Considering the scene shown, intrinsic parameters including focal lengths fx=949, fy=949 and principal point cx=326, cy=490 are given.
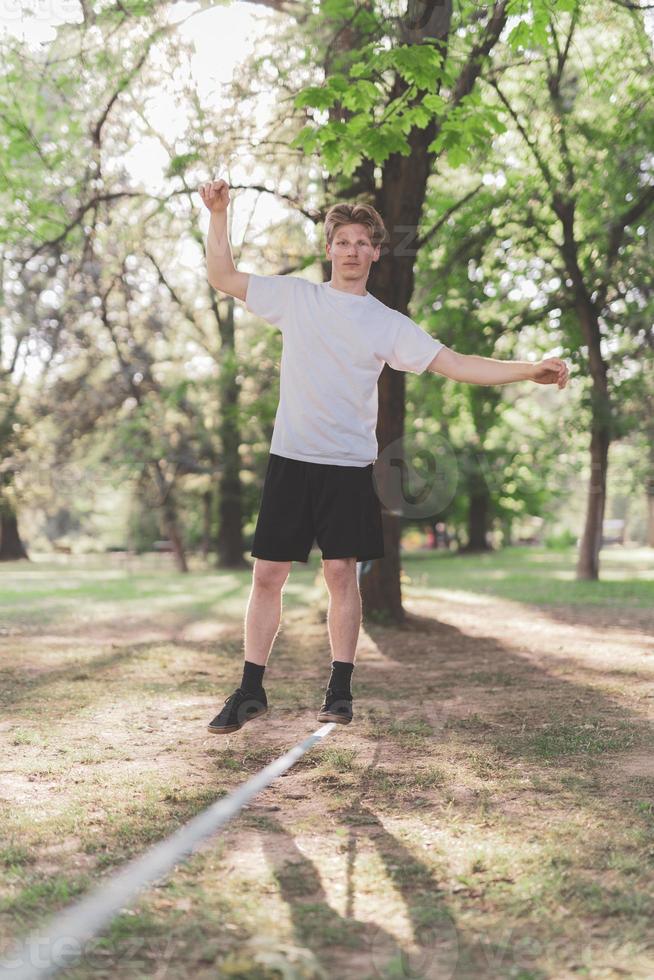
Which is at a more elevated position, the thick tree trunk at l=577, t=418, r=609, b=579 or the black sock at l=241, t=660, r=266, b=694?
the thick tree trunk at l=577, t=418, r=609, b=579

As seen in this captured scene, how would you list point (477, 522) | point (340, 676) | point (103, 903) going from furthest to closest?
1. point (477, 522)
2. point (340, 676)
3. point (103, 903)

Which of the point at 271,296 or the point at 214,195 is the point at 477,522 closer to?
the point at 271,296

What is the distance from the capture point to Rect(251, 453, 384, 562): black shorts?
4199mm

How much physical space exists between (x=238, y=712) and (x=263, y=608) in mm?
489

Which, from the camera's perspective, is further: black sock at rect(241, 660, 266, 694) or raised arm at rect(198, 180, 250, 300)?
black sock at rect(241, 660, 266, 694)

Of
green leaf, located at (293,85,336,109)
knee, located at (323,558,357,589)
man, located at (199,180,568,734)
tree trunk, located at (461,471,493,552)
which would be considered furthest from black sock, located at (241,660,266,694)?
tree trunk, located at (461,471,493,552)

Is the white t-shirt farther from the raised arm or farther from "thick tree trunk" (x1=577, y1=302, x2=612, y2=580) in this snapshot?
"thick tree trunk" (x1=577, y1=302, x2=612, y2=580)

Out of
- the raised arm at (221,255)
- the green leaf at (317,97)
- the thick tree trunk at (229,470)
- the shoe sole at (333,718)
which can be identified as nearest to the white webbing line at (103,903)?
the shoe sole at (333,718)

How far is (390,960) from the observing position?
2186mm

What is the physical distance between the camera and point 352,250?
4.26 meters

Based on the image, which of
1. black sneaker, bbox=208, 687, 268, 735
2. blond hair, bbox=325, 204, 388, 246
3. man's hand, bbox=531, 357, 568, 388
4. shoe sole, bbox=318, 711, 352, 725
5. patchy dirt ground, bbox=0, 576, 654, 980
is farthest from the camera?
blond hair, bbox=325, 204, 388, 246

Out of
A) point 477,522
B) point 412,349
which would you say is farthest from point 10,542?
point 412,349

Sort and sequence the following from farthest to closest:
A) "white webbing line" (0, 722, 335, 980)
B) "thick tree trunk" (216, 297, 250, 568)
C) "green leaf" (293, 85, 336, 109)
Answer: "thick tree trunk" (216, 297, 250, 568) < "green leaf" (293, 85, 336, 109) < "white webbing line" (0, 722, 335, 980)

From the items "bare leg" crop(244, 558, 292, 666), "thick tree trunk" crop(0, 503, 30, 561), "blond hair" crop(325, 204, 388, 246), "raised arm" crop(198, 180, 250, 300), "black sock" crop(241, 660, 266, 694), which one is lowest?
"thick tree trunk" crop(0, 503, 30, 561)
